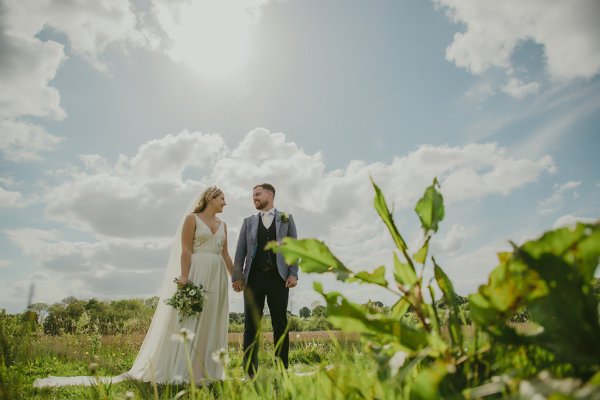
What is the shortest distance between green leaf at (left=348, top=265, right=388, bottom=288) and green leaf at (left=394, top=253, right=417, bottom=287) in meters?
0.04

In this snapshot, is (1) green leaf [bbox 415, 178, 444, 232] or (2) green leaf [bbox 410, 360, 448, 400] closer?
(2) green leaf [bbox 410, 360, 448, 400]

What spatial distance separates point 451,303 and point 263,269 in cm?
452

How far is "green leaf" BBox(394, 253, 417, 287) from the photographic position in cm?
89

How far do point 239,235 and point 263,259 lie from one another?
0.54 meters

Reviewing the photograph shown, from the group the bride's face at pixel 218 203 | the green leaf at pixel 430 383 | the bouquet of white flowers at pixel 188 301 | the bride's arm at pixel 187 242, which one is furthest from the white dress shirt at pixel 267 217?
the green leaf at pixel 430 383

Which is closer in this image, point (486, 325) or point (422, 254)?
point (486, 325)

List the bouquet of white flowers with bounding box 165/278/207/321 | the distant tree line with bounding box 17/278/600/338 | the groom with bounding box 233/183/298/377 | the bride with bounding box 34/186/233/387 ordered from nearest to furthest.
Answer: the bouquet of white flowers with bounding box 165/278/207/321
the bride with bounding box 34/186/233/387
the groom with bounding box 233/183/298/377
the distant tree line with bounding box 17/278/600/338

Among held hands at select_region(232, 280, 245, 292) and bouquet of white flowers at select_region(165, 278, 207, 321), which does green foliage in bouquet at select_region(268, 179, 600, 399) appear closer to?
bouquet of white flowers at select_region(165, 278, 207, 321)

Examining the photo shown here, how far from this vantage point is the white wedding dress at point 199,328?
502 centimetres

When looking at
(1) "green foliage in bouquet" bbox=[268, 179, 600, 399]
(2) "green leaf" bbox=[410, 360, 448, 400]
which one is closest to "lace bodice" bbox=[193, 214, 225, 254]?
(1) "green foliage in bouquet" bbox=[268, 179, 600, 399]

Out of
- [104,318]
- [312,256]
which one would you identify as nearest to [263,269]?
[312,256]

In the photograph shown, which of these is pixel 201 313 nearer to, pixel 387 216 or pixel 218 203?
pixel 218 203

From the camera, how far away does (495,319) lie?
2.45 ft

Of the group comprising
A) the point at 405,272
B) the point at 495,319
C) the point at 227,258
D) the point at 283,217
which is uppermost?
the point at 283,217
